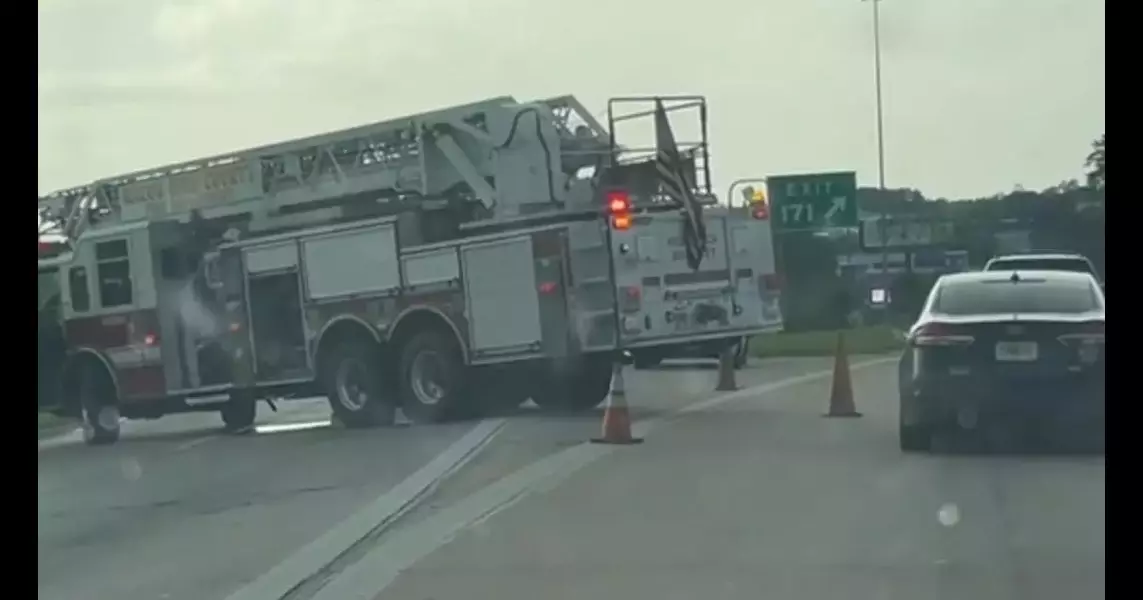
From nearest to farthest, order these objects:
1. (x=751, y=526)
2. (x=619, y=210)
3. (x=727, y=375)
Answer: (x=751, y=526)
(x=619, y=210)
(x=727, y=375)

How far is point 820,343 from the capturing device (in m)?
29.6

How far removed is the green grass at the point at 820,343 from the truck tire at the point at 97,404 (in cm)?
785

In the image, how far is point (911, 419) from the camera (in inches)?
579

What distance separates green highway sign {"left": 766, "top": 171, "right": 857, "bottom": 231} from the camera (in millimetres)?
23266

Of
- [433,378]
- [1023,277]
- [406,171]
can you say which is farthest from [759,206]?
[1023,277]

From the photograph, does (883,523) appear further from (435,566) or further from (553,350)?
(553,350)

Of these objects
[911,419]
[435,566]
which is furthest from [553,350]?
[435,566]

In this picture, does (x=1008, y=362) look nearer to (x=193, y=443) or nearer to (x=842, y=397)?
(x=842, y=397)

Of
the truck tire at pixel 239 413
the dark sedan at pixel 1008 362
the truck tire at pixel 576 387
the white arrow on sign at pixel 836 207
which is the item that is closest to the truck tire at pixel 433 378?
the truck tire at pixel 576 387

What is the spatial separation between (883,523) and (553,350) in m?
8.73

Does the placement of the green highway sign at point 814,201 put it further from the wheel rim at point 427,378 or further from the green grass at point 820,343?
the wheel rim at point 427,378

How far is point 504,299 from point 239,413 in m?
4.28

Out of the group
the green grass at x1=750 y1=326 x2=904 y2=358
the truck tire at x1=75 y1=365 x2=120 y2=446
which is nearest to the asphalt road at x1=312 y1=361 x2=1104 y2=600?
the truck tire at x1=75 y1=365 x2=120 y2=446

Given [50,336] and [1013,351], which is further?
[50,336]
